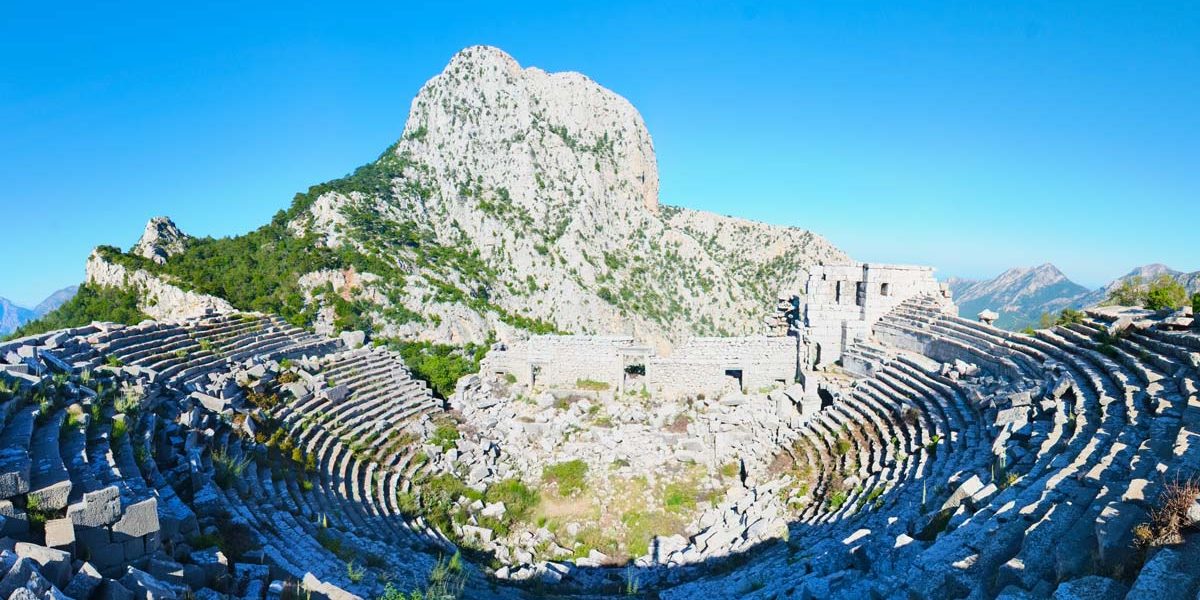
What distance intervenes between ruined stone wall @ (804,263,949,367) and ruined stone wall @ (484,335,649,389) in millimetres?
6611

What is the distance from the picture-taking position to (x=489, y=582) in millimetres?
10383

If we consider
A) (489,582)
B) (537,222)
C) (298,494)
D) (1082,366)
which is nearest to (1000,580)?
(489,582)

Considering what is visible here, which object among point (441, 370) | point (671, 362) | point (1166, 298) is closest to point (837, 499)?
point (671, 362)

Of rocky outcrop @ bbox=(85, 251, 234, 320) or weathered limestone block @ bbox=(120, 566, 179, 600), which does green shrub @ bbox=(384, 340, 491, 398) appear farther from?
weathered limestone block @ bbox=(120, 566, 179, 600)

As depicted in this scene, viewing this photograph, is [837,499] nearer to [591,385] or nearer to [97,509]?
[591,385]

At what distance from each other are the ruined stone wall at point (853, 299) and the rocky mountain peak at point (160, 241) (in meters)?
41.2

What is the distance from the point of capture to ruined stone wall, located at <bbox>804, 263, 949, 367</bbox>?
67.4 feet

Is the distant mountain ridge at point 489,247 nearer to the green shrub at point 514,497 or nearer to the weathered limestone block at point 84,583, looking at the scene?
the green shrub at point 514,497

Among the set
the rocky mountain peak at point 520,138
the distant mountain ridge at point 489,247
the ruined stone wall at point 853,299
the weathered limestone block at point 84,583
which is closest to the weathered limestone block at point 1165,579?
the weathered limestone block at point 84,583

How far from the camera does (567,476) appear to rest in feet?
49.8

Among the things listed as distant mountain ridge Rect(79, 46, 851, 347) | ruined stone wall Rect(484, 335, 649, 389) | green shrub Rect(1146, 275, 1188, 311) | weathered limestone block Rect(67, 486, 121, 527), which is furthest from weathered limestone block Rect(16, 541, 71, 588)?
distant mountain ridge Rect(79, 46, 851, 347)

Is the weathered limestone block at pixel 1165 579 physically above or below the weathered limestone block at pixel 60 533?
above

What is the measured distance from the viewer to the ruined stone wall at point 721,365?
20.1 meters

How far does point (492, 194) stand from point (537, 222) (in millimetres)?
5565
